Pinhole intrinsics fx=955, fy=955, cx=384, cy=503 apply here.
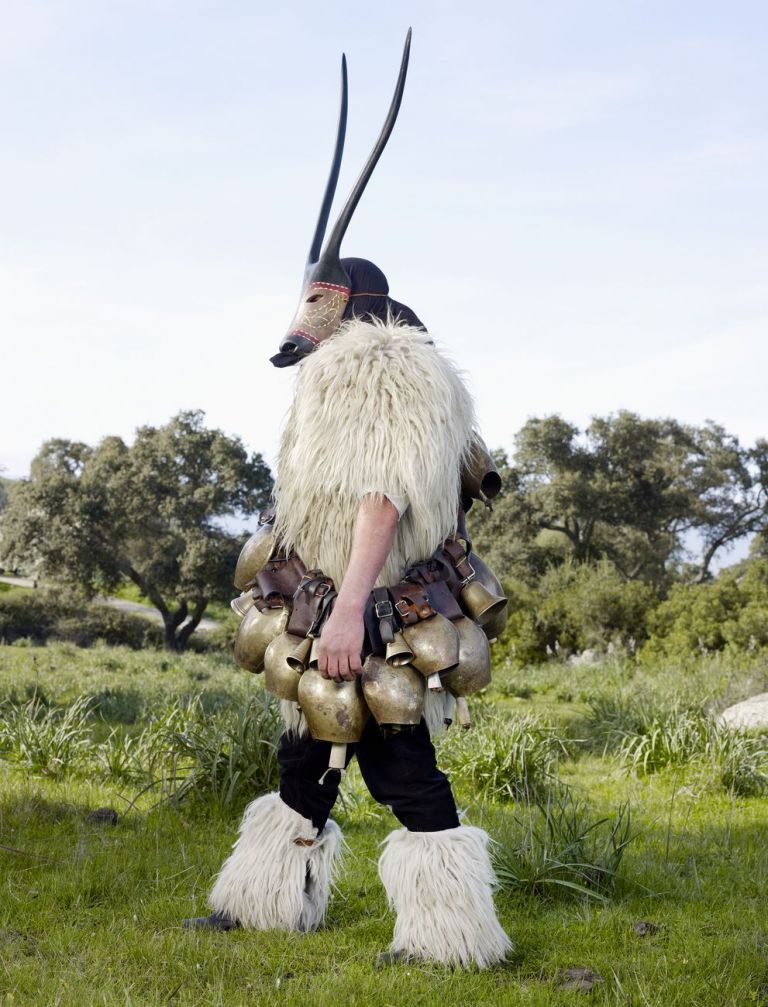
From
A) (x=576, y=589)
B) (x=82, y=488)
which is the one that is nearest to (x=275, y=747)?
(x=576, y=589)

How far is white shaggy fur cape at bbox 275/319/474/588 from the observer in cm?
295

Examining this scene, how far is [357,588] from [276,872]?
1123 mm

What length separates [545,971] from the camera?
121 inches

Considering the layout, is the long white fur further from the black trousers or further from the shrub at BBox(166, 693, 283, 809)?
the shrub at BBox(166, 693, 283, 809)

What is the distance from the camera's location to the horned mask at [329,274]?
320cm

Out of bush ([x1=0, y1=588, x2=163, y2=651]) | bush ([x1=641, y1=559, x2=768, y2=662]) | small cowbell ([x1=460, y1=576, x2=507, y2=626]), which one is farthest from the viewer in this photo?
bush ([x1=0, y1=588, x2=163, y2=651])

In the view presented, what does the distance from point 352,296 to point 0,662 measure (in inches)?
478

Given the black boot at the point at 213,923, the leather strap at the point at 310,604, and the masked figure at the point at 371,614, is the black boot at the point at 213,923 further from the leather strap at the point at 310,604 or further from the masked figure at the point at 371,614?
the leather strap at the point at 310,604

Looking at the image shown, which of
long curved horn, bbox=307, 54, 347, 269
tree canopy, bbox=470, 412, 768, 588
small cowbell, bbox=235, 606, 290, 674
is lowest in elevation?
small cowbell, bbox=235, 606, 290, 674

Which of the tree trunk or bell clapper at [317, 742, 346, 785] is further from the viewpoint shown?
the tree trunk

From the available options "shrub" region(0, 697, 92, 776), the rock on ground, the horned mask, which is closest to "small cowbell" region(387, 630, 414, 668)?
the horned mask

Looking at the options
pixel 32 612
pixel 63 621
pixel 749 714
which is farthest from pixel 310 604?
pixel 32 612

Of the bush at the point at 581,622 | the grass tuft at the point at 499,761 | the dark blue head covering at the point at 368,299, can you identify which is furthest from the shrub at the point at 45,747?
the bush at the point at 581,622

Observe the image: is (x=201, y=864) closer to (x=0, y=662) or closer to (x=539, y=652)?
(x=0, y=662)
